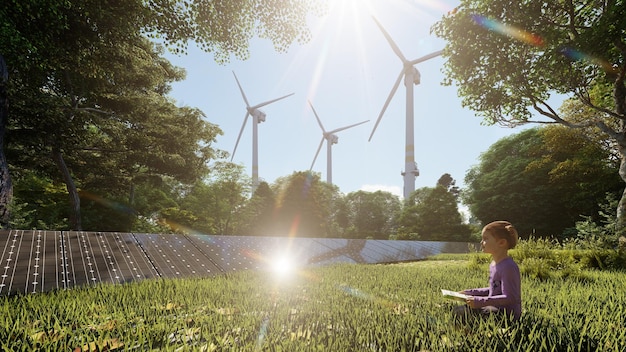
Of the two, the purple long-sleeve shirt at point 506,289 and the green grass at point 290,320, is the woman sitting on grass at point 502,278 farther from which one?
the green grass at point 290,320

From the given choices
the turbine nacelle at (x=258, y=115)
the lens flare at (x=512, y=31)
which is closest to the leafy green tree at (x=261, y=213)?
the turbine nacelle at (x=258, y=115)

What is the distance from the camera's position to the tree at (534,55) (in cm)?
1018

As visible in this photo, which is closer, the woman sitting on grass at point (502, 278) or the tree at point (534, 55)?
the woman sitting on grass at point (502, 278)

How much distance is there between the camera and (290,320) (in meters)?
3.56

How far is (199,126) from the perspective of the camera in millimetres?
18328

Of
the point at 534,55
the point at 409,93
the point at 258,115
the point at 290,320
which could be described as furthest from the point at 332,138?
the point at 290,320

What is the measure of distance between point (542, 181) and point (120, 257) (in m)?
35.1

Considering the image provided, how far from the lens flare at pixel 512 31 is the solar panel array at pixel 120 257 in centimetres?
991

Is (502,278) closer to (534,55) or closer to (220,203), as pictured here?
(534,55)

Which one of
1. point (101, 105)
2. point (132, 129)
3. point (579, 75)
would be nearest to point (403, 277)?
point (579, 75)

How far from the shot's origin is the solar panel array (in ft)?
18.8

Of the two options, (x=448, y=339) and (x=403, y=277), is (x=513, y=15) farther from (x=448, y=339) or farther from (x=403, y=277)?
(x=448, y=339)

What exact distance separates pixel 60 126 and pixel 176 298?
504 inches

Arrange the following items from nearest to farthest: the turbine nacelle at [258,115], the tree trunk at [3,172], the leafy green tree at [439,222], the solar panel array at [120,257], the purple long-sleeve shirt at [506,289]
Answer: the purple long-sleeve shirt at [506,289] < the solar panel array at [120,257] < the tree trunk at [3,172] < the leafy green tree at [439,222] < the turbine nacelle at [258,115]
